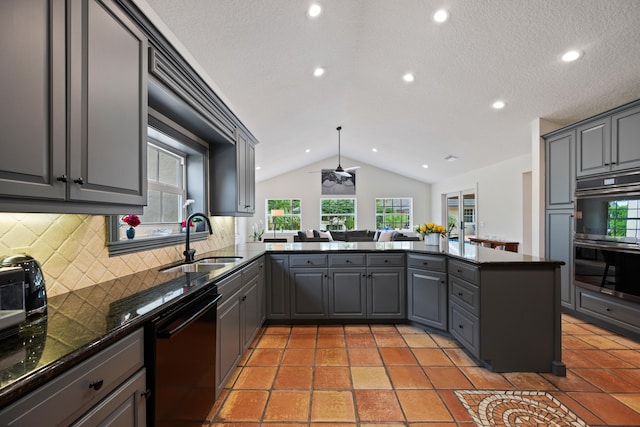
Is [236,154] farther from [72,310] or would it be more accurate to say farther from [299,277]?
[72,310]

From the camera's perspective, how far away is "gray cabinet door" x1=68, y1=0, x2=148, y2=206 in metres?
1.07

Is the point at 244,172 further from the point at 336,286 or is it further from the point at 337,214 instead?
the point at 337,214

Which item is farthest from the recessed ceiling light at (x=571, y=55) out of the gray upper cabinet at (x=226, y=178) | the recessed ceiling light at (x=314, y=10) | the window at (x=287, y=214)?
the window at (x=287, y=214)

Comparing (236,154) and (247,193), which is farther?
(247,193)

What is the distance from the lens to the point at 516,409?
1.78 metres

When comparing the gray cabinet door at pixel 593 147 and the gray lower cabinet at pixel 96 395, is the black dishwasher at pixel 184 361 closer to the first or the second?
the gray lower cabinet at pixel 96 395

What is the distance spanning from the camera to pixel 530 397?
1885 millimetres

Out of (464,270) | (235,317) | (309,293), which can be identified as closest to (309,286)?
(309,293)

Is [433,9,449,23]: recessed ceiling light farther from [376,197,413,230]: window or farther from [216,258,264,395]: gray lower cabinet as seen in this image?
→ [376,197,413,230]: window

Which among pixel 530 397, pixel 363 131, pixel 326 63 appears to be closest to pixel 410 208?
pixel 363 131

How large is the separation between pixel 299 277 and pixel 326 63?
2.53 m

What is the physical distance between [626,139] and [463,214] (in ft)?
16.2

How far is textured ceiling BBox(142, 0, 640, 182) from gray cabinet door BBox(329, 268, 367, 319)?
2349mm

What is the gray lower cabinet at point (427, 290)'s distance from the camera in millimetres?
2803
